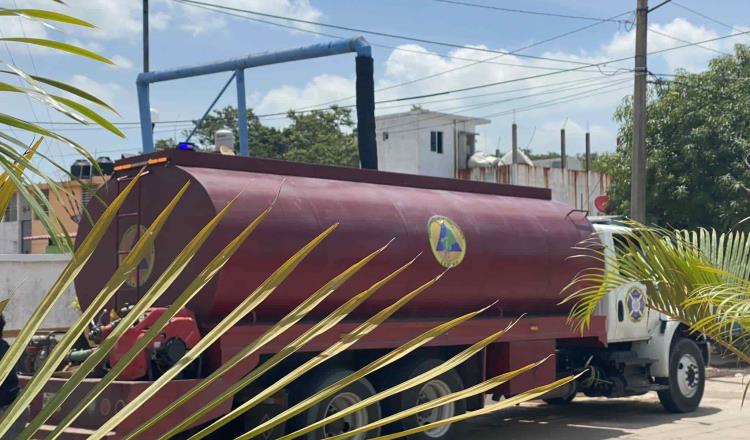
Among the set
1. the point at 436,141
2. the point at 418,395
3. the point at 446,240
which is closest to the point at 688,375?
the point at 446,240

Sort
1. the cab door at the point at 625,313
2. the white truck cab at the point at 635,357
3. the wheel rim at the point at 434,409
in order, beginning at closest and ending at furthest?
the wheel rim at the point at 434,409 → the cab door at the point at 625,313 → the white truck cab at the point at 635,357

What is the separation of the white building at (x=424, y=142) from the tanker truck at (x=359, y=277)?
107 ft

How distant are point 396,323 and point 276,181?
1.92 meters

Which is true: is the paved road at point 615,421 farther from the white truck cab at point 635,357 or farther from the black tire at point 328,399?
the black tire at point 328,399

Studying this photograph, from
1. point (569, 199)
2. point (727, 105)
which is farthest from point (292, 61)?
point (569, 199)

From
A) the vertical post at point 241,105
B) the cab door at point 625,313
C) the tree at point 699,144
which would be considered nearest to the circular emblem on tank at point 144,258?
the cab door at point 625,313

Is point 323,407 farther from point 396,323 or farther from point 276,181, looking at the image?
point 276,181

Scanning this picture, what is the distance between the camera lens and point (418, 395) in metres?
10.4

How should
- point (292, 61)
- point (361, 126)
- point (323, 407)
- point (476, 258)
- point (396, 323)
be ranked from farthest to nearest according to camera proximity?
1. point (292, 61)
2. point (361, 126)
3. point (476, 258)
4. point (396, 323)
5. point (323, 407)

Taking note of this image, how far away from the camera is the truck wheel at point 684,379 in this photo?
13.9 meters

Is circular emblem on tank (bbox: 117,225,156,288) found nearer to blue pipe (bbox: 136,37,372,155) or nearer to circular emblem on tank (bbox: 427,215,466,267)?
circular emblem on tank (bbox: 427,215,466,267)

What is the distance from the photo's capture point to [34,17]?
6.39 ft

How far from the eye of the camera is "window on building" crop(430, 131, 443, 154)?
4694cm

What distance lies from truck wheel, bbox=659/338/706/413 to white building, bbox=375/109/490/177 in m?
31.2
